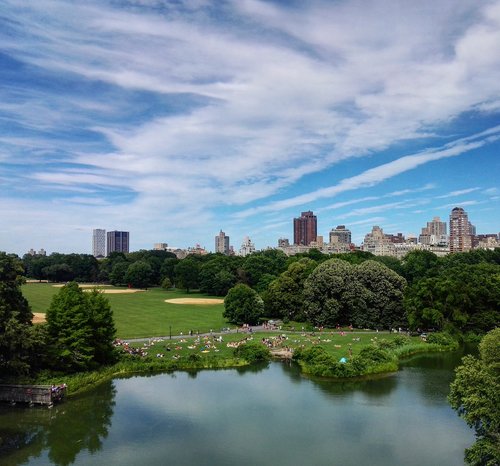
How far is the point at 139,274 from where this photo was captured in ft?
412

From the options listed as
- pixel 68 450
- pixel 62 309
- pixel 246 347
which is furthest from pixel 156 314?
pixel 68 450

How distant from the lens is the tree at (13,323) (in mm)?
34228

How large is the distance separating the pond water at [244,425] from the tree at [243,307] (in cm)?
2461

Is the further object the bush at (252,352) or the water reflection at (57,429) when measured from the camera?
the bush at (252,352)

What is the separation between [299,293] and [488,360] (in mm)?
41037

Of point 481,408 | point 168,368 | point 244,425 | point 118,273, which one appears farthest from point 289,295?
point 118,273

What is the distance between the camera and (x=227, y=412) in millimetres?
33281

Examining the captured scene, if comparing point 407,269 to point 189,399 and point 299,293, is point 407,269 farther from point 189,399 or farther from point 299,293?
point 189,399

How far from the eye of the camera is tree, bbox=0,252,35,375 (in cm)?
3423

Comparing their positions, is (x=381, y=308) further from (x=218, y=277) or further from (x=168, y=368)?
(x=218, y=277)

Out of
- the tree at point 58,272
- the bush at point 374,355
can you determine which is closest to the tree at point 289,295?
the bush at point 374,355

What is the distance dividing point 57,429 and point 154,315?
144 feet

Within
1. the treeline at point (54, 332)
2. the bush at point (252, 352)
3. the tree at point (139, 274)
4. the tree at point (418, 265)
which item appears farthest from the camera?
the tree at point (139, 274)

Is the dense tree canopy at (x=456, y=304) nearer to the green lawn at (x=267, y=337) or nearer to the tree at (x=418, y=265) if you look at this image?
the green lawn at (x=267, y=337)
